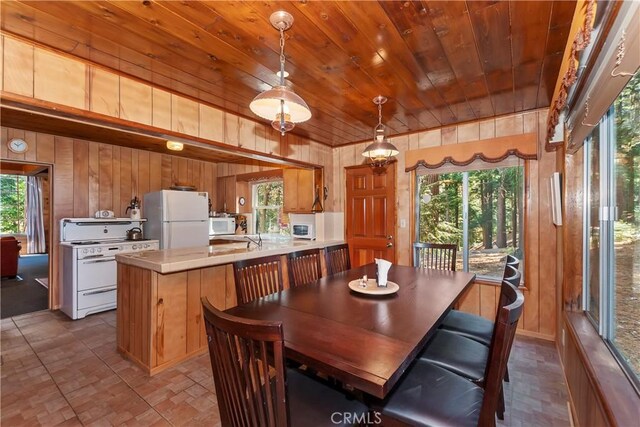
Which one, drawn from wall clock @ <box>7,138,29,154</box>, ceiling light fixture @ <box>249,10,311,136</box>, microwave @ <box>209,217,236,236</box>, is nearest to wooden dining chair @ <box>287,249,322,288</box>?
ceiling light fixture @ <box>249,10,311,136</box>

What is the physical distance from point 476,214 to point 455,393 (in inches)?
98.7

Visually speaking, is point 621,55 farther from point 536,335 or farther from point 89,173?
point 89,173

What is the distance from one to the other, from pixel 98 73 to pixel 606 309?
347 centimetres

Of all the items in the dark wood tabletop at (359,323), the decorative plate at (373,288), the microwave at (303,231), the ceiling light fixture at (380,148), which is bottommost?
the dark wood tabletop at (359,323)

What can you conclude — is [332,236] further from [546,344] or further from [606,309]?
[606,309]

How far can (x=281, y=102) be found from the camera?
1.58 meters

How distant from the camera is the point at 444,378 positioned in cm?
141

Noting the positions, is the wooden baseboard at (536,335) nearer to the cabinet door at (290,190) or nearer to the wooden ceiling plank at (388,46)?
the wooden ceiling plank at (388,46)

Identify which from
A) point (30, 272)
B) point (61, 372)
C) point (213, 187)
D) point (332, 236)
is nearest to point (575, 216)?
point (332, 236)

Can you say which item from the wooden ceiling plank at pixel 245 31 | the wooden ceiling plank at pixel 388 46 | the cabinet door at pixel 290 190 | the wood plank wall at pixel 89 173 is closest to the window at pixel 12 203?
the wood plank wall at pixel 89 173

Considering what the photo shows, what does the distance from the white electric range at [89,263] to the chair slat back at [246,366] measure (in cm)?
320

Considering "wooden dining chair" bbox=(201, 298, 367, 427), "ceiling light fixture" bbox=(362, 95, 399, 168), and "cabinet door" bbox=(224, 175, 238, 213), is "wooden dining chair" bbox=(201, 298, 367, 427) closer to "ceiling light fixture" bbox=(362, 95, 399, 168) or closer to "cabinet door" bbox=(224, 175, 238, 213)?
"ceiling light fixture" bbox=(362, 95, 399, 168)

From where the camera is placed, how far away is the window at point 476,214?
123 inches

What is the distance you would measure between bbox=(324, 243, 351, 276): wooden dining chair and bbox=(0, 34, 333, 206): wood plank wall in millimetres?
1375
